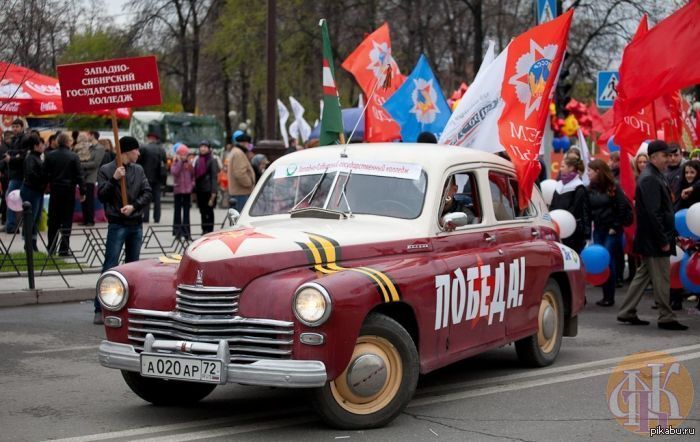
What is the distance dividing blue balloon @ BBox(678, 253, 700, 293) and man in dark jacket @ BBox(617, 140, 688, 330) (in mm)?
1115

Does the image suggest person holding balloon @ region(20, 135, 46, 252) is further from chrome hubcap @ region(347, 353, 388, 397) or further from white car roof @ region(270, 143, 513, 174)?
chrome hubcap @ region(347, 353, 388, 397)

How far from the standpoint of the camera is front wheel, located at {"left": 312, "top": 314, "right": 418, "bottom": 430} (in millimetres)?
7148

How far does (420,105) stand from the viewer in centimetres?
1681

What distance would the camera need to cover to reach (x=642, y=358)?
33.6 ft

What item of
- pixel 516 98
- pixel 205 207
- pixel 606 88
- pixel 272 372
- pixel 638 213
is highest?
pixel 606 88

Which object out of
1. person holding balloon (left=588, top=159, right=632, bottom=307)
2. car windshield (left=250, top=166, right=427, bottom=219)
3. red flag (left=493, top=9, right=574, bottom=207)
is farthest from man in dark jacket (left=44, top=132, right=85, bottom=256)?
car windshield (left=250, top=166, right=427, bottom=219)

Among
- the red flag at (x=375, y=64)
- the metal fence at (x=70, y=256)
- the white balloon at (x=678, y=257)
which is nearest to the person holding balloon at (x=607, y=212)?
the white balloon at (x=678, y=257)

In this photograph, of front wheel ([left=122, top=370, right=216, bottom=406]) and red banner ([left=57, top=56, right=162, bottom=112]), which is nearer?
front wheel ([left=122, top=370, right=216, bottom=406])

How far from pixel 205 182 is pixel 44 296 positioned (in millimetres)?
8150

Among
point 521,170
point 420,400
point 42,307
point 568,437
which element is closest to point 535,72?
point 521,170

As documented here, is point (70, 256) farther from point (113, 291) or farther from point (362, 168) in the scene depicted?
point (113, 291)

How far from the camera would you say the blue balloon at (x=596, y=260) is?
13.8 meters

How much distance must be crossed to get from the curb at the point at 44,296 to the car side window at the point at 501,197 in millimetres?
6500

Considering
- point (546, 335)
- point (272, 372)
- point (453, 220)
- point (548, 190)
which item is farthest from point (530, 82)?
point (272, 372)
